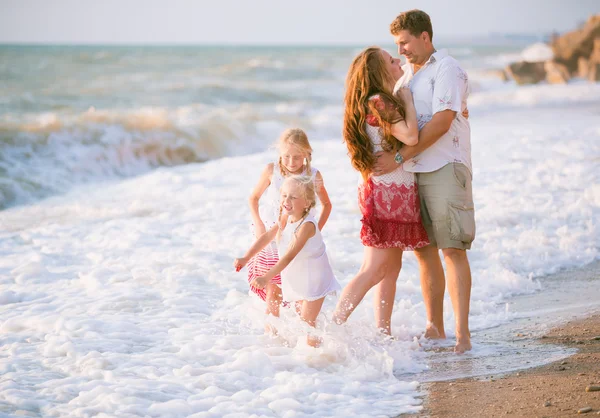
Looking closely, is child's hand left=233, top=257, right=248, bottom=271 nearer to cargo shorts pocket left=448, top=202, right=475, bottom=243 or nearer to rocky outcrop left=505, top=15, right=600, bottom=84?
cargo shorts pocket left=448, top=202, right=475, bottom=243

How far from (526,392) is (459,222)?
1.09 metres

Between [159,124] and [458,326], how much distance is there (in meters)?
13.7

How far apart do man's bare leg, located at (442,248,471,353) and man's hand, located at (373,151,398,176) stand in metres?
0.61

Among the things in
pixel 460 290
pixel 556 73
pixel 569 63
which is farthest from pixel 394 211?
pixel 569 63

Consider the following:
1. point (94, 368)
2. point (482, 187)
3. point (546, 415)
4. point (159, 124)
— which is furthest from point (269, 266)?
point (159, 124)

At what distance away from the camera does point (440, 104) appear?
4.19m

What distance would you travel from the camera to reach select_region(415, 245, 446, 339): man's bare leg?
15.2ft

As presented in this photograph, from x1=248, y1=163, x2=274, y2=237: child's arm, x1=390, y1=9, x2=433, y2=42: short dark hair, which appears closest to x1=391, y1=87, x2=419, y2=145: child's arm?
x1=390, y1=9, x2=433, y2=42: short dark hair

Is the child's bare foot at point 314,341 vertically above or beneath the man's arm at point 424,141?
beneath

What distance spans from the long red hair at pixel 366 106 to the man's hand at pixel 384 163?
0.03 metres

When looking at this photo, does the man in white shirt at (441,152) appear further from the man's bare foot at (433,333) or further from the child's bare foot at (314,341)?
the child's bare foot at (314,341)

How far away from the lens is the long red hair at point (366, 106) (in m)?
4.16

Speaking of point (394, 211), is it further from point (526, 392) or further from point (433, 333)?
point (526, 392)

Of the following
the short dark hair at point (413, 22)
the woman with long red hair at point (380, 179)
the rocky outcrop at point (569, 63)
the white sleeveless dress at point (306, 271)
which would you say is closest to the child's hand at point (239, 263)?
the white sleeveless dress at point (306, 271)
